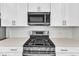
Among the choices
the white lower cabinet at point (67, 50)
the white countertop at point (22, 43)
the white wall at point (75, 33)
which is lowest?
the white lower cabinet at point (67, 50)

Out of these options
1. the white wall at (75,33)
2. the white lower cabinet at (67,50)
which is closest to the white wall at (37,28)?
the white wall at (75,33)

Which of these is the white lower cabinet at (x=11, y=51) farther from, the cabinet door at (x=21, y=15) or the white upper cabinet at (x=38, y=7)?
the white upper cabinet at (x=38, y=7)

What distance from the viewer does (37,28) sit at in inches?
100

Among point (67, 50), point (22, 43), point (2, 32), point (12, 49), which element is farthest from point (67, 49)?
point (2, 32)

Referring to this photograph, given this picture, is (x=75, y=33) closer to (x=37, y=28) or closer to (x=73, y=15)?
(x=73, y=15)

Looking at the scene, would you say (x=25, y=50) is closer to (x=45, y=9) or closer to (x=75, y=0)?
(x=45, y=9)

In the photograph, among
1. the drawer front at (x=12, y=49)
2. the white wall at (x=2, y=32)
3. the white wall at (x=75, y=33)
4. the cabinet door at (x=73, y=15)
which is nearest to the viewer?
the drawer front at (x=12, y=49)

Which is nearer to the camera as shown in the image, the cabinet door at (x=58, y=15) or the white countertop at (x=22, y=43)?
the white countertop at (x=22, y=43)

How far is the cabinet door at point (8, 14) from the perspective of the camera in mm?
2258

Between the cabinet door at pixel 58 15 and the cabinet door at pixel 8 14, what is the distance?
76 cm

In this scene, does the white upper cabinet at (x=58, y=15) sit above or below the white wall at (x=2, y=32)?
above

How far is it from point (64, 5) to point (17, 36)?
48.4 inches

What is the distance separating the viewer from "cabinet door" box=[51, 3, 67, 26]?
2230 mm

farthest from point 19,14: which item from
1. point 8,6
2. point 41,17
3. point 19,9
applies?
point 41,17
